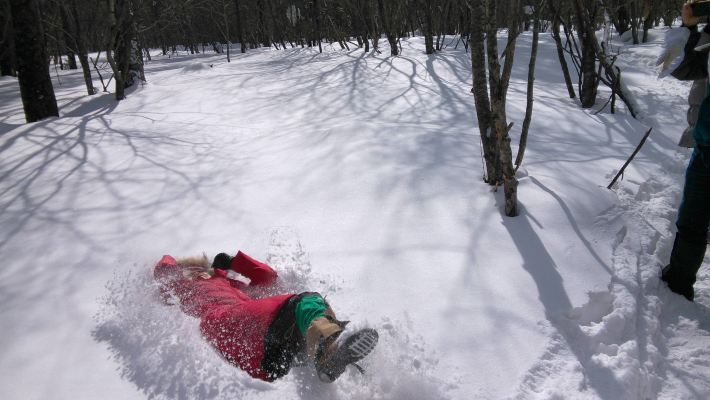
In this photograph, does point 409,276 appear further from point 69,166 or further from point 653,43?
point 653,43

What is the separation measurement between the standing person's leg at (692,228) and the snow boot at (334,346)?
1709mm

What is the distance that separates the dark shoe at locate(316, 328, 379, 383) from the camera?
173cm

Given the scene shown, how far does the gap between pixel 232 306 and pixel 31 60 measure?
17.2 ft

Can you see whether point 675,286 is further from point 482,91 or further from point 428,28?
point 428,28

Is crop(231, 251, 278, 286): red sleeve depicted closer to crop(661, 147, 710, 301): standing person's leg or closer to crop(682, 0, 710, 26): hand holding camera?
Result: crop(661, 147, 710, 301): standing person's leg

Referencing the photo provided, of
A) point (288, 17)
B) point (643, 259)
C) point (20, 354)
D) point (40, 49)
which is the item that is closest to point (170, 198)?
point (20, 354)

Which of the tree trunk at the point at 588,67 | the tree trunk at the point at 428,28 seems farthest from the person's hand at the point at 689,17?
the tree trunk at the point at 428,28

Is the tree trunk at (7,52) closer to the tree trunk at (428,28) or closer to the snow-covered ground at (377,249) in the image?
the snow-covered ground at (377,249)

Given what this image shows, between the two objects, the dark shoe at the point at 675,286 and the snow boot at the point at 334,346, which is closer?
the snow boot at the point at 334,346

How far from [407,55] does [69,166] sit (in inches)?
270

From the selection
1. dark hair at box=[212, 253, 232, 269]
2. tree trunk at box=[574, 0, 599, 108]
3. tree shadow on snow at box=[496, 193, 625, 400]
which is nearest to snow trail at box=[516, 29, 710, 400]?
tree shadow on snow at box=[496, 193, 625, 400]

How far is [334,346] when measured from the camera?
1.79 m

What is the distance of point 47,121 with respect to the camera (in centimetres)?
530

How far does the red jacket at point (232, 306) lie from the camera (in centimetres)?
198
